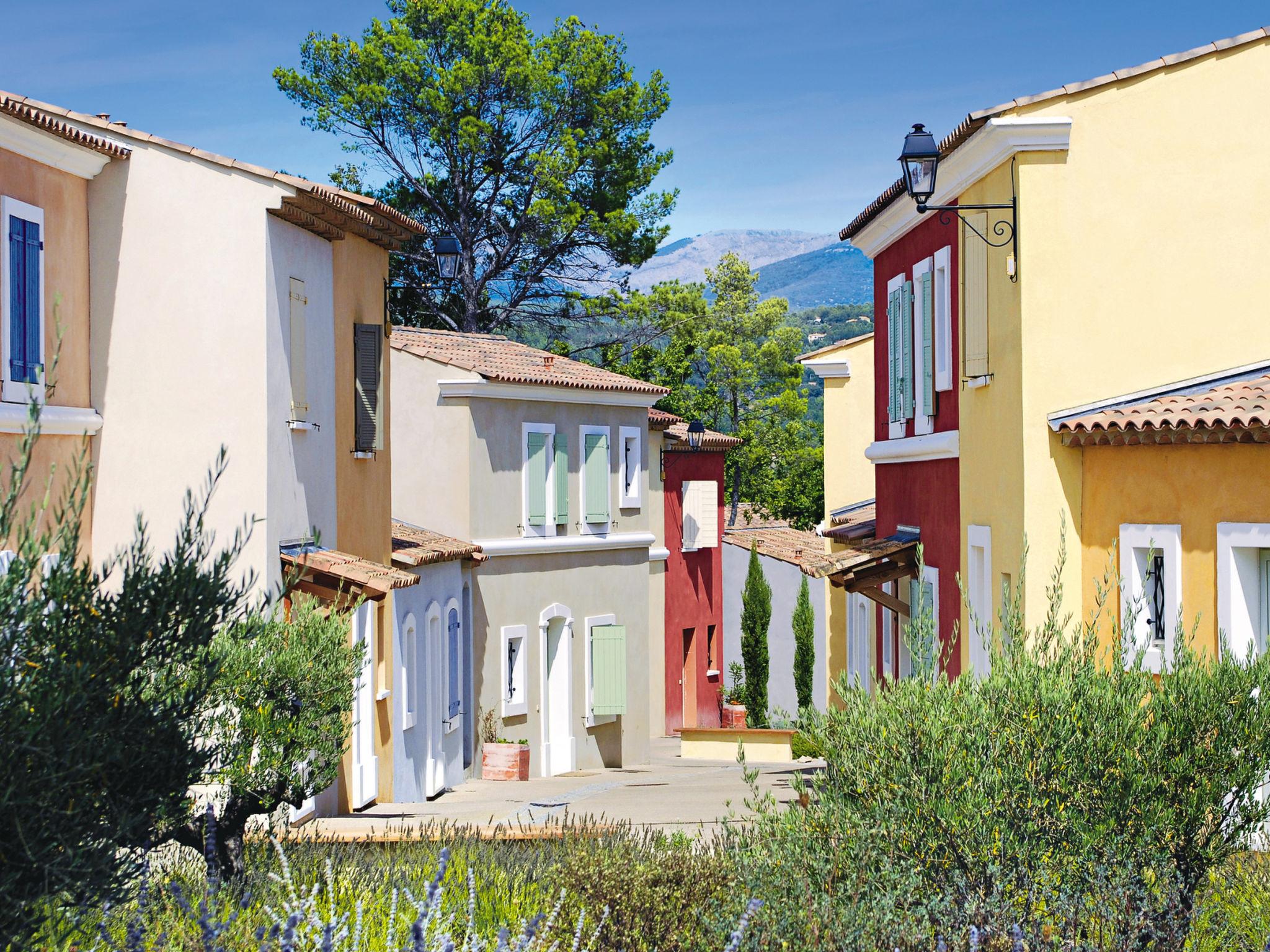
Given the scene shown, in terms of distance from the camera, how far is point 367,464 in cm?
1761

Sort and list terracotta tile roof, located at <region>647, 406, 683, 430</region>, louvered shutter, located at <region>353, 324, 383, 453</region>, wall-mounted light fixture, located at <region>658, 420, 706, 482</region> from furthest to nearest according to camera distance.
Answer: wall-mounted light fixture, located at <region>658, 420, 706, 482</region> < terracotta tile roof, located at <region>647, 406, 683, 430</region> < louvered shutter, located at <region>353, 324, 383, 453</region>

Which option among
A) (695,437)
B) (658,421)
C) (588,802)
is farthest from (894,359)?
(695,437)

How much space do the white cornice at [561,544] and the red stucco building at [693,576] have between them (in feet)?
14.2

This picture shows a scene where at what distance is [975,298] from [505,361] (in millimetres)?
12489

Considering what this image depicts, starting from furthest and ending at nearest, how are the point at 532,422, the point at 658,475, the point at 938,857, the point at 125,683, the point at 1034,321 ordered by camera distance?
1. the point at 658,475
2. the point at 532,422
3. the point at 1034,321
4. the point at 938,857
5. the point at 125,683

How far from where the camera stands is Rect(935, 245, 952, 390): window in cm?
1525

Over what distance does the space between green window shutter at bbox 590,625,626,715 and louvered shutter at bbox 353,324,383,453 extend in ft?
33.5

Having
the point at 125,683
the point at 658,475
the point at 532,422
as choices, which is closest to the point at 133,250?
the point at 125,683

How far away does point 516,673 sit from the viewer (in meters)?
24.9

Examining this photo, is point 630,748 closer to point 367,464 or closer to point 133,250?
point 367,464

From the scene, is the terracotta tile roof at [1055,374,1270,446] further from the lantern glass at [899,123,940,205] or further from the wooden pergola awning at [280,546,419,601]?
the wooden pergola awning at [280,546,419,601]

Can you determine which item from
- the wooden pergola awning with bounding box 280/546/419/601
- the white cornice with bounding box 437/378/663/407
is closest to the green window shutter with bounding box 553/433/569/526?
the white cornice with bounding box 437/378/663/407

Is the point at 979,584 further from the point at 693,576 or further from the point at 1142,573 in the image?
the point at 693,576

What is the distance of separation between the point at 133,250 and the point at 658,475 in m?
18.3
